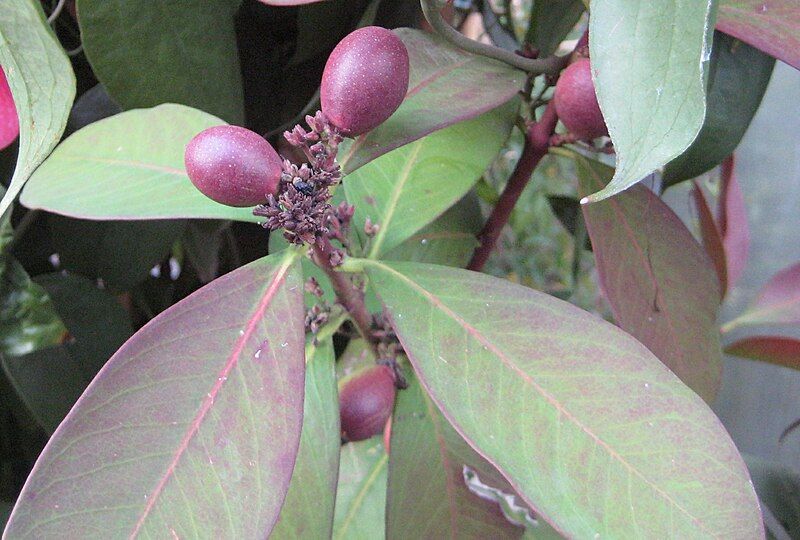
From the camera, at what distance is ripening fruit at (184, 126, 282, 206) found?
290 millimetres

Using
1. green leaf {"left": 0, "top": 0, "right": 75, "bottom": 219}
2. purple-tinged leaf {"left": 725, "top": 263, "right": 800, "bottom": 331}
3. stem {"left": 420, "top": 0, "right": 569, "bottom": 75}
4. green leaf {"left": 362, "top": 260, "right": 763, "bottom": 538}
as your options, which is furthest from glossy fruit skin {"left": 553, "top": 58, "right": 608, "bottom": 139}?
purple-tinged leaf {"left": 725, "top": 263, "right": 800, "bottom": 331}

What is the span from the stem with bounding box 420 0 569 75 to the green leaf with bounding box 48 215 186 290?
0.28 m

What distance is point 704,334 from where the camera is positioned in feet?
1.50

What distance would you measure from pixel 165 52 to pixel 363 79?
18 cm

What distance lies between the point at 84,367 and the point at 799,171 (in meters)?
1.23

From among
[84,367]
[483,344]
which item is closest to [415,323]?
[483,344]

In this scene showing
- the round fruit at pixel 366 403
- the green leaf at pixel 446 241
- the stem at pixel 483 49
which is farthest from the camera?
the green leaf at pixel 446 241

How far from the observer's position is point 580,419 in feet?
1.01

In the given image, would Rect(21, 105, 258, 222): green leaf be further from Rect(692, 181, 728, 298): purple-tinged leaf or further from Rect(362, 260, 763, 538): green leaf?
Rect(692, 181, 728, 298): purple-tinged leaf

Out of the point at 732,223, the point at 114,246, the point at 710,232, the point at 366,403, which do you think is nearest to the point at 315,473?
the point at 366,403

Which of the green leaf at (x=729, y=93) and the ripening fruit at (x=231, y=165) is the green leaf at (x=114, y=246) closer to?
the ripening fruit at (x=231, y=165)

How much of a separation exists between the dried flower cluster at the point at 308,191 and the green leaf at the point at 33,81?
92 mm

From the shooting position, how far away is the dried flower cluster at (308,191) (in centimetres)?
31

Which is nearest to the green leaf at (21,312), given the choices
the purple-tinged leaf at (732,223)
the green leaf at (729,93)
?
the green leaf at (729,93)
